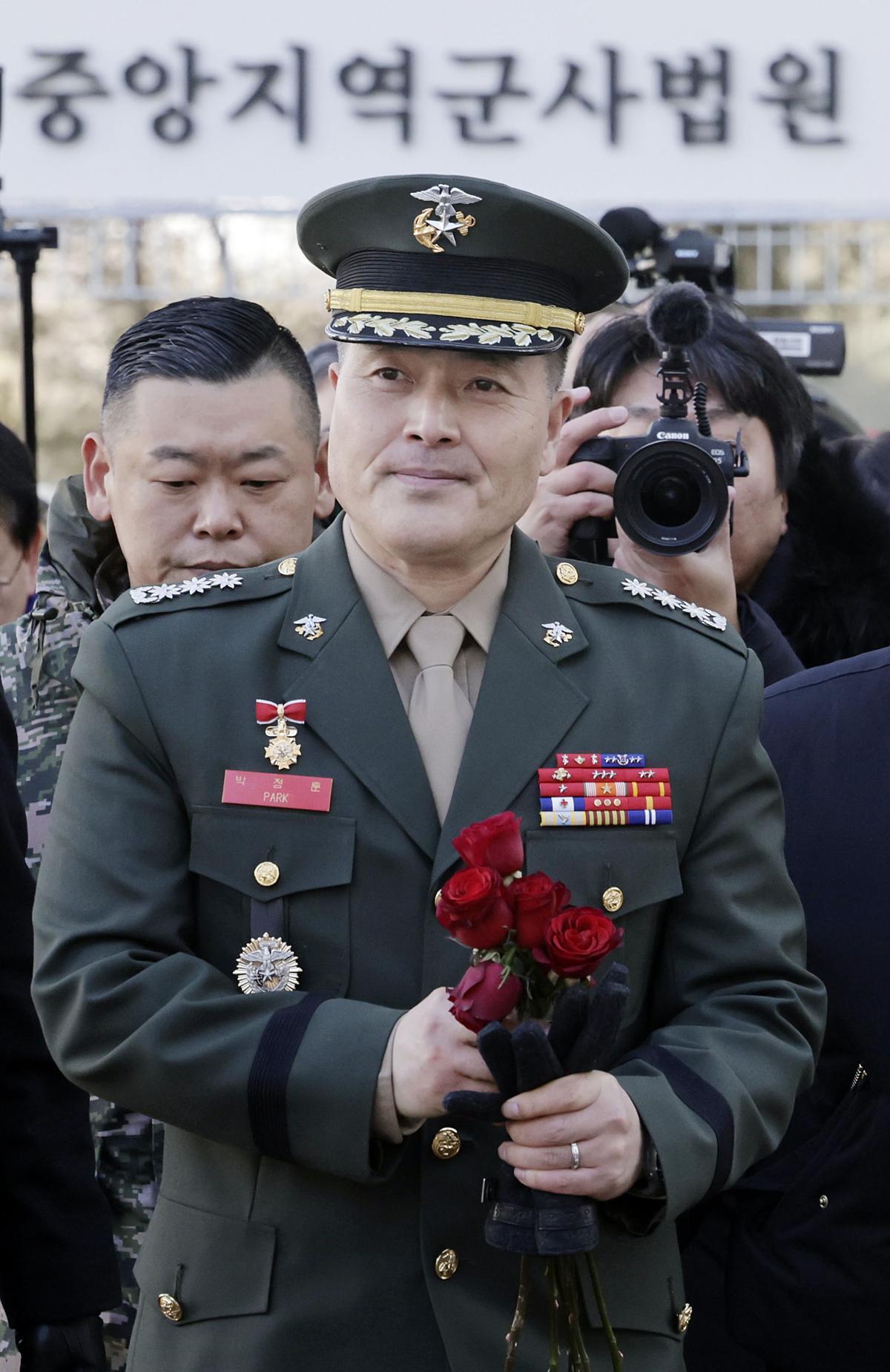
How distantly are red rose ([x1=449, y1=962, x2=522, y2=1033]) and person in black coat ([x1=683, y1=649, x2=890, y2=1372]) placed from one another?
846 millimetres

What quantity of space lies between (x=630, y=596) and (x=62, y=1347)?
47.7 inches

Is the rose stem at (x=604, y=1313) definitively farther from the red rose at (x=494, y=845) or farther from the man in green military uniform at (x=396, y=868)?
the red rose at (x=494, y=845)

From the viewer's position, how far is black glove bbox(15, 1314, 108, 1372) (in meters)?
2.61

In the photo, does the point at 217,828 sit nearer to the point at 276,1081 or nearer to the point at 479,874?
the point at 276,1081

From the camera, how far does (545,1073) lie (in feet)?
5.91

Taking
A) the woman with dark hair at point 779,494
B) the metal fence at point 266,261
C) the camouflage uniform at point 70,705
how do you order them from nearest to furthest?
the camouflage uniform at point 70,705 < the woman with dark hair at point 779,494 < the metal fence at point 266,261

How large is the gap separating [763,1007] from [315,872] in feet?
1.58

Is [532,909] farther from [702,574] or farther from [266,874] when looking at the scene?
[702,574]

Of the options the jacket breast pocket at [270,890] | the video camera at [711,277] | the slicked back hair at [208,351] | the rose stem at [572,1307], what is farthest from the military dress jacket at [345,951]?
the video camera at [711,277]

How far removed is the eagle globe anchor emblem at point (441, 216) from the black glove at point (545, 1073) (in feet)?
2.71

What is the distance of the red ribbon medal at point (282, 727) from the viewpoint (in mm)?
2125

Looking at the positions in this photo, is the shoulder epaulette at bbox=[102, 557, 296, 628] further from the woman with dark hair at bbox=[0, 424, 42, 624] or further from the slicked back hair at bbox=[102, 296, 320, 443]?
the woman with dark hair at bbox=[0, 424, 42, 624]

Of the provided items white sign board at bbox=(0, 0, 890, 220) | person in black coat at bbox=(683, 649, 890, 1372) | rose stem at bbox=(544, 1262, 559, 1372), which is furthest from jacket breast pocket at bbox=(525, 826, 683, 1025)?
white sign board at bbox=(0, 0, 890, 220)

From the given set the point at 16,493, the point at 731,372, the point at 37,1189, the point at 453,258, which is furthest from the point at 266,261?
the point at 453,258
